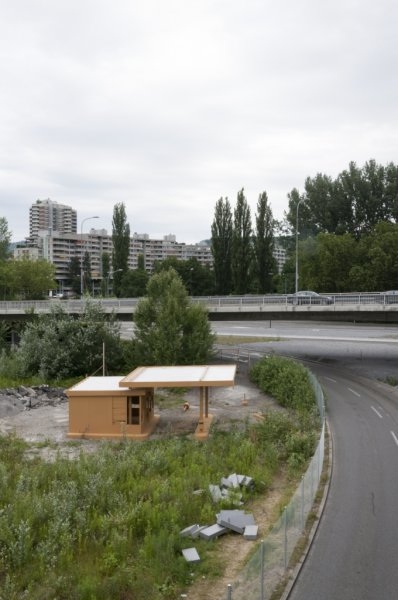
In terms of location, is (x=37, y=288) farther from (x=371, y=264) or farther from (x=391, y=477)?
(x=391, y=477)

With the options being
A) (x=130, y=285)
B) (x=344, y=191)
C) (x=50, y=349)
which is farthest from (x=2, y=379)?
(x=130, y=285)

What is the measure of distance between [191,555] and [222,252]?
78476 mm

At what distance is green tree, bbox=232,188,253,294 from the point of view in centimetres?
8950

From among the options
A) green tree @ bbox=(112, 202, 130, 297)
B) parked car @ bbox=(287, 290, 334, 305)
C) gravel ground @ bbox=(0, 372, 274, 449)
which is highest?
green tree @ bbox=(112, 202, 130, 297)

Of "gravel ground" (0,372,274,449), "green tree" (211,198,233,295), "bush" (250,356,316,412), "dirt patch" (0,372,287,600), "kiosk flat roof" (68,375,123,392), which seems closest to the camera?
"dirt patch" (0,372,287,600)

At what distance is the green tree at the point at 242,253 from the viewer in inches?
3524

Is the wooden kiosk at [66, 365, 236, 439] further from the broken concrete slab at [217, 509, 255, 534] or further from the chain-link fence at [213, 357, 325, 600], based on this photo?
the chain-link fence at [213, 357, 325, 600]

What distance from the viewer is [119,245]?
106m

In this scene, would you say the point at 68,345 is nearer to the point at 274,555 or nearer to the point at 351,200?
the point at 274,555

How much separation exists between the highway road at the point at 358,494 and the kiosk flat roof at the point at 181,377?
6.68 metres

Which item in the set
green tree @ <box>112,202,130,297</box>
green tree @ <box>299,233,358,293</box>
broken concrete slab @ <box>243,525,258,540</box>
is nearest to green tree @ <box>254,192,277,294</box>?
green tree @ <box>299,233,358,293</box>

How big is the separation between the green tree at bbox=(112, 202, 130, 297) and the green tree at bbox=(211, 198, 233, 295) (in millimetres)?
17779

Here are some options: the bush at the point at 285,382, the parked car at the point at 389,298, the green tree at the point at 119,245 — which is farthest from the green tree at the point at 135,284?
the bush at the point at 285,382

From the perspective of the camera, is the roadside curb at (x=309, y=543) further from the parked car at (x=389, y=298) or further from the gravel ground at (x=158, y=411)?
the parked car at (x=389, y=298)
